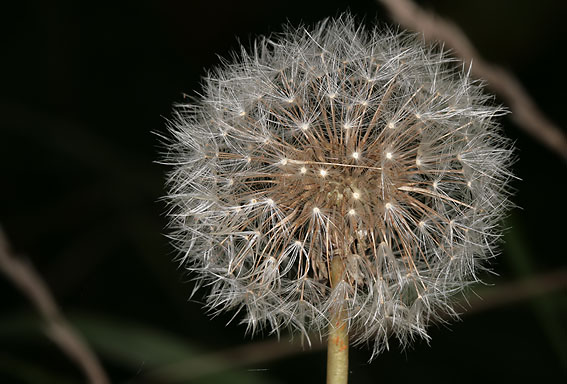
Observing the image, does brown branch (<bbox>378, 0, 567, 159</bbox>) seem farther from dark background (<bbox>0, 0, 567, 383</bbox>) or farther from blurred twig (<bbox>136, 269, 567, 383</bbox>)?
blurred twig (<bbox>136, 269, 567, 383</bbox>)

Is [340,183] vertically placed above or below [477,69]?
below

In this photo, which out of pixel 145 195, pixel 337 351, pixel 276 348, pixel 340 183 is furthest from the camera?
pixel 145 195

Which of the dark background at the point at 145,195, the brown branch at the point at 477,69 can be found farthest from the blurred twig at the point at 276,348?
the brown branch at the point at 477,69

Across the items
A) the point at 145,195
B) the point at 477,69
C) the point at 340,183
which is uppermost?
the point at 145,195

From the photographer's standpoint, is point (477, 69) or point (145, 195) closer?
point (477, 69)

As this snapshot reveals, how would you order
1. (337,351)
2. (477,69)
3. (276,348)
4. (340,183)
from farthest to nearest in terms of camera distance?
(276,348)
(477,69)
(340,183)
(337,351)

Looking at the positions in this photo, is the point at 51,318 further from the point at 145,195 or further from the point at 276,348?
the point at 145,195

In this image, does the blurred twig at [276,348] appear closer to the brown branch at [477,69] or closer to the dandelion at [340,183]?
the brown branch at [477,69]

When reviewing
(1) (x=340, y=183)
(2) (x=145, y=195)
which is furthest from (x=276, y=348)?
(2) (x=145, y=195)
